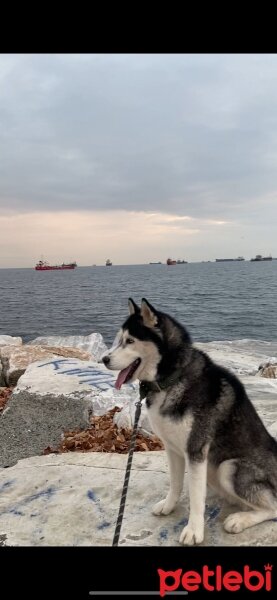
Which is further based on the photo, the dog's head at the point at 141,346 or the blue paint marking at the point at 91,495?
the blue paint marking at the point at 91,495

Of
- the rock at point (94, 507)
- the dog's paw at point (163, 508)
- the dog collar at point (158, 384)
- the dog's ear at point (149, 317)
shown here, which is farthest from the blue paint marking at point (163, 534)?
the dog's ear at point (149, 317)

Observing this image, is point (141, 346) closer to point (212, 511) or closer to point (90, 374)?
point (212, 511)

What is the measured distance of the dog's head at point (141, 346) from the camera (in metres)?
3.79

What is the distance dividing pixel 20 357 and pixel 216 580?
990cm

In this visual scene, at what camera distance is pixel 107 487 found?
505cm

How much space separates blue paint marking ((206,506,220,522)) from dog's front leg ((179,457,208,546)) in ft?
1.43

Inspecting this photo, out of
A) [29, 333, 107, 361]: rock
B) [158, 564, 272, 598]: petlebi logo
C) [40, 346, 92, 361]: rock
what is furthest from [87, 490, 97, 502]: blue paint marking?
[29, 333, 107, 361]: rock

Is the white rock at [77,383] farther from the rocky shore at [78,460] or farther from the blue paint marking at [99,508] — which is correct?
the blue paint marking at [99,508]

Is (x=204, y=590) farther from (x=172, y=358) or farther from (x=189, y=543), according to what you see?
(x=172, y=358)

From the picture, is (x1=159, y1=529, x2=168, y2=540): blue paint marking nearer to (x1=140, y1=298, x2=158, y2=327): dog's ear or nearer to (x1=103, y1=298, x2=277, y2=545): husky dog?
(x1=103, y1=298, x2=277, y2=545): husky dog

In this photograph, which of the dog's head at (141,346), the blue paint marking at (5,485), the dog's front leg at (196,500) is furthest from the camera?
the blue paint marking at (5,485)

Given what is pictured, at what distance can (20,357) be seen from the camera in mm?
12500

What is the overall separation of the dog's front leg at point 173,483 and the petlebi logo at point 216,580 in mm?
873

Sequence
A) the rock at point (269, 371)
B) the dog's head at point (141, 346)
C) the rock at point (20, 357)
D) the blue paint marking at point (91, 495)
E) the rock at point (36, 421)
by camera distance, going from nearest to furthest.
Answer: the dog's head at point (141, 346)
the blue paint marking at point (91, 495)
the rock at point (36, 421)
the rock at point (20, 357)
the rock at point (269, 371)
